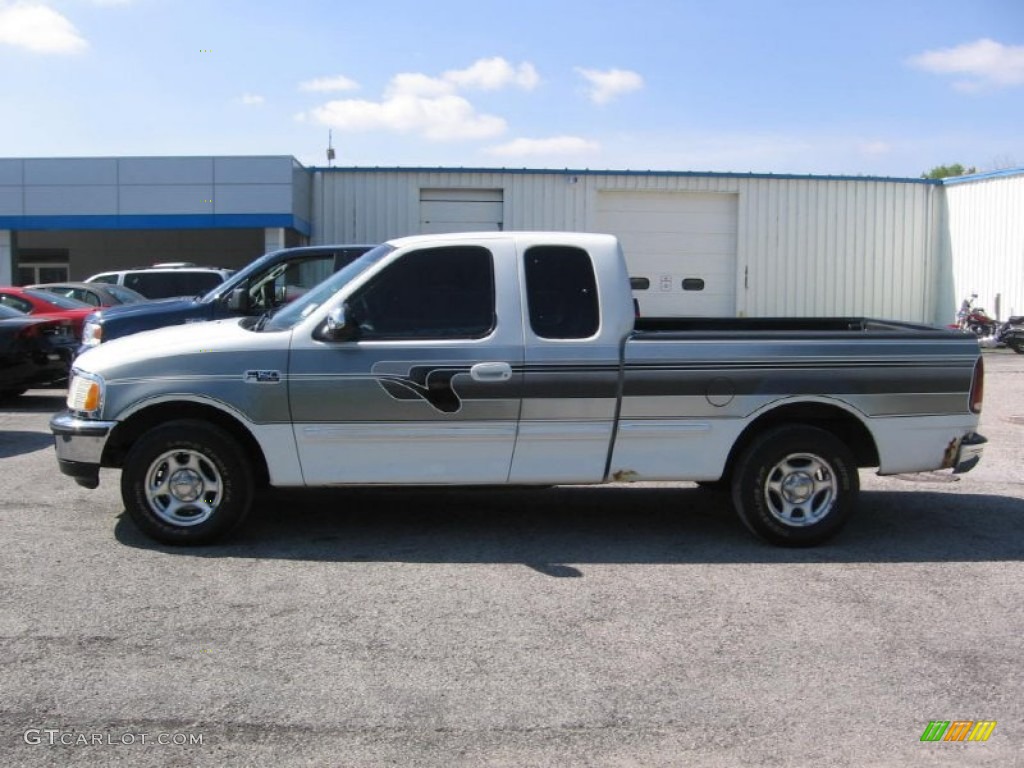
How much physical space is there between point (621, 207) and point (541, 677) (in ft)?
80.6

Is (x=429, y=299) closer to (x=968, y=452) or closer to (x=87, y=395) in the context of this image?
(x=87, y=395)

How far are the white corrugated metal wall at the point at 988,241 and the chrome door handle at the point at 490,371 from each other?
80.1ft

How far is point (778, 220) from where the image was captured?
28219mm

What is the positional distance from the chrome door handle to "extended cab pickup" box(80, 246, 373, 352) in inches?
179

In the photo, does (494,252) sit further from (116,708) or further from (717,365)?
(116,708)

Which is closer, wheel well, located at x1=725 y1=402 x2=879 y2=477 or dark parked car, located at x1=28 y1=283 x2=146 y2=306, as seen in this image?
wheel well, located at x1=725 y1=402 x2=879 y2=477

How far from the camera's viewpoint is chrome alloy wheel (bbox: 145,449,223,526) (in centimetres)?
614

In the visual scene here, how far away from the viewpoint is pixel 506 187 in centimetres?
2742

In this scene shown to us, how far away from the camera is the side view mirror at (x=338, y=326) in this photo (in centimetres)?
597

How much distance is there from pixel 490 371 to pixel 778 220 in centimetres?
2376

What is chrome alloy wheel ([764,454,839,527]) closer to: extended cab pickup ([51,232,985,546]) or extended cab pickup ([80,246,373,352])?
extended cab pickup ([51,232,985,546])

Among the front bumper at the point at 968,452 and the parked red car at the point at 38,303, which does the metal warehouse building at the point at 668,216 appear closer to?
the parked red car at the point at 38,303

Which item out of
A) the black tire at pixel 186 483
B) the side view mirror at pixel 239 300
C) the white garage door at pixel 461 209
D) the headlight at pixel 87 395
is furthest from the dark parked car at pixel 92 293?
the black tire at pixel 186 483

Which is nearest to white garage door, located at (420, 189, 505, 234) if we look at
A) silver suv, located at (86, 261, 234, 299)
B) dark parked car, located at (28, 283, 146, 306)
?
silver suv, located at (86, 261, 234, 299)
